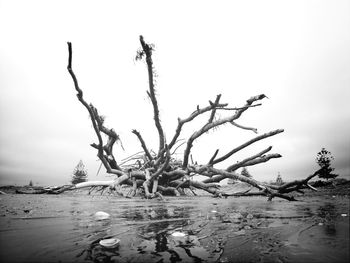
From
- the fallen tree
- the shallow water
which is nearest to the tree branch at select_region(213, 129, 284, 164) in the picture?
the fallen tree

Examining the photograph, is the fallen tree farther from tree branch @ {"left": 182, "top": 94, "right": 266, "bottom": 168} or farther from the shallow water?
the shallow water

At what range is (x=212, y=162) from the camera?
6996mm

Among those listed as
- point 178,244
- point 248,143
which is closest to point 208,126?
point 248,143

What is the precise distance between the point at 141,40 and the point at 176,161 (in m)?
4.94

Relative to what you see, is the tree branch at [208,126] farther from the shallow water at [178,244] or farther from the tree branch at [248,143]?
the shallow water at [178,244]

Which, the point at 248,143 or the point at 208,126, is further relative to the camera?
the point at 208,126

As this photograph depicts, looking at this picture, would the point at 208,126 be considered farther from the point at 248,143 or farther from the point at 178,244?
the point at 178,244

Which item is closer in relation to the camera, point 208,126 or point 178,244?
point 178,244

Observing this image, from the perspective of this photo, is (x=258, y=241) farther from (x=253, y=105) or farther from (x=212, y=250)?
(x=253, y=105)

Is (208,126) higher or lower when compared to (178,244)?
higher

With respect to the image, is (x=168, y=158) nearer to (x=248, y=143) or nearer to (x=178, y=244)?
(x=248, y=143)

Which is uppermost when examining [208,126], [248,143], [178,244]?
[208,126]

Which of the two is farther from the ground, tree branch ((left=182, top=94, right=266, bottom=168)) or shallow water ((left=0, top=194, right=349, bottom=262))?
tree branch ((left=182, top=94, right=266, bottom=168))

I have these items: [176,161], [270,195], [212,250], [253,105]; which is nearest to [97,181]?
[176,161]
